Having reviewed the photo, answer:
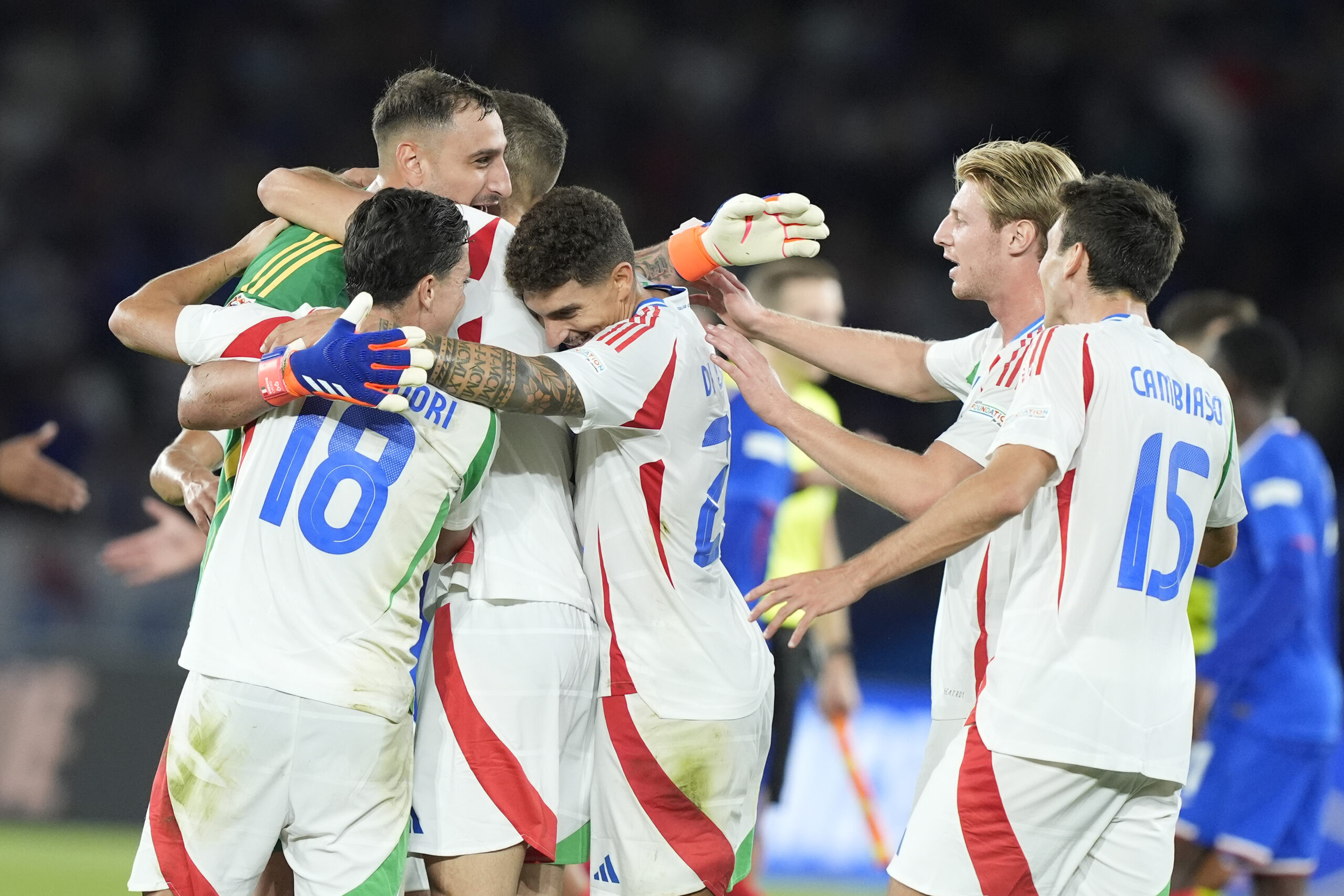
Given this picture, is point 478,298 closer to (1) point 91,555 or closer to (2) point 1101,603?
(2) point 1101,603

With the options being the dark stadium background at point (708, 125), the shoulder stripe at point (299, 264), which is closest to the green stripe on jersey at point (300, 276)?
the shoulder stripe at point (299, 264)

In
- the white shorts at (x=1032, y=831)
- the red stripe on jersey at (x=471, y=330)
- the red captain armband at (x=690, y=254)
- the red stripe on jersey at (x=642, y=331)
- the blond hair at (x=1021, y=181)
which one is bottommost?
the white shorts at (x=1032, y=831)

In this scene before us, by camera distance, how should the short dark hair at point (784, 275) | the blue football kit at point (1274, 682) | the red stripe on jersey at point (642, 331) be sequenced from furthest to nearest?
the short dark hair at point (784, 275) < the blue football kit at point (1274, 682) < the red stripe on jersey at point (642, 331)

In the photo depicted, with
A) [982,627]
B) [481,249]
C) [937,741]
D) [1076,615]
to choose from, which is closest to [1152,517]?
[1076,615]

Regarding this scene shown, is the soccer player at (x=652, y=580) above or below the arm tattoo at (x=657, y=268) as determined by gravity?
below

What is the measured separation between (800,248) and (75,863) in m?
6.20

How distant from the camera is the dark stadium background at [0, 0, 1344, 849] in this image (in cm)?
1305

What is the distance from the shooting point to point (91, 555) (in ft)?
31.5

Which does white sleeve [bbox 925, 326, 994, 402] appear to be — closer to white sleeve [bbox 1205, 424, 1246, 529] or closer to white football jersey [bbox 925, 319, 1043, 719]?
white football jersey [bbox 925, 319, 1043, 719]

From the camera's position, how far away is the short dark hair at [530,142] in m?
4.80

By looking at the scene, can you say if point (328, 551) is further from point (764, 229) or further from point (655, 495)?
point (764, 229)

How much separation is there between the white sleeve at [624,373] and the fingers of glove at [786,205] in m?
0.48

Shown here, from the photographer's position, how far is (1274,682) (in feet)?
21.5

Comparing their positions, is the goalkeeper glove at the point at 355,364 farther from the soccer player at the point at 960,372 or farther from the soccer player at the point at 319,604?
the soccer player at the point at 960,372
